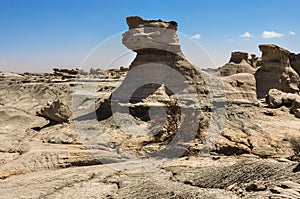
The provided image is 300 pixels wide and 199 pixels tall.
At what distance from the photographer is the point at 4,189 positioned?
7.57m

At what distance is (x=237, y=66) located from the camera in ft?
88.4

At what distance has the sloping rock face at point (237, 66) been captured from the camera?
87.1 feet

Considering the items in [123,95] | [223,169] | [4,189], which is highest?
[123,95]

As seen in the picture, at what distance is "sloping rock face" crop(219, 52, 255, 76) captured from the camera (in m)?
26.5

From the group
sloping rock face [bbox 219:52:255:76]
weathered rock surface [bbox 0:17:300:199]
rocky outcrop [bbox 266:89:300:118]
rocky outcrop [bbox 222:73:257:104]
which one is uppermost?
sloping rock face [bbox 219:52:255:76]

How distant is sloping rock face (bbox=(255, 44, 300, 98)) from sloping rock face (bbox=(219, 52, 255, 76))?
3251 millimetres

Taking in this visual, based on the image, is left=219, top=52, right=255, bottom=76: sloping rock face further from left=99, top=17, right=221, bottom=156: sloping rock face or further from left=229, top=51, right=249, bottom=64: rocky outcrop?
left=99, top=17, right=221, bottom=156: sloping rock face

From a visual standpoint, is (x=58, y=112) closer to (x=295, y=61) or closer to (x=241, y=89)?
(x=241, y=89)

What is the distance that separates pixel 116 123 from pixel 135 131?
1.43 metres

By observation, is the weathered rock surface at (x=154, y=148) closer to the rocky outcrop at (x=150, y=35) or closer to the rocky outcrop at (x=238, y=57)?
the rocky outcrop at (x=150, y=35)

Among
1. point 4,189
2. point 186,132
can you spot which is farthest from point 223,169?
point 4,189

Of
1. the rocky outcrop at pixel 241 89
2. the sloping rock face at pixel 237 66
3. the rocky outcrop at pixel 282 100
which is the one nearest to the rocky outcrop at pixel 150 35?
the rocky outcrop at pixel 241 89

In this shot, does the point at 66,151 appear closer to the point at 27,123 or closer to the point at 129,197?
the point at 129,197

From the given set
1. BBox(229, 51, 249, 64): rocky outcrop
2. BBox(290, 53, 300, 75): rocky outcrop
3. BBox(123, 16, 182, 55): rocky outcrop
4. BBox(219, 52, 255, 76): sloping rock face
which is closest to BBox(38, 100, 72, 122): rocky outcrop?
BBox(123, 16, 182, 55): rocky outcrop
